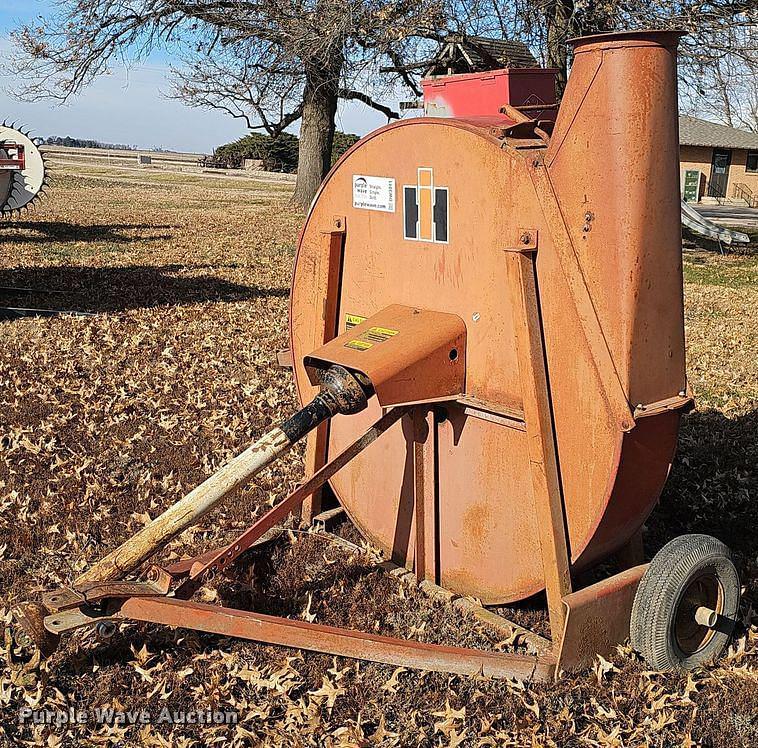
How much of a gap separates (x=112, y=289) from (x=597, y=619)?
30.8 feet

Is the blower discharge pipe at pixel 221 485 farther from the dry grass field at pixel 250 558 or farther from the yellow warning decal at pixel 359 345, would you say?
the dry grass field at pixel 250 558

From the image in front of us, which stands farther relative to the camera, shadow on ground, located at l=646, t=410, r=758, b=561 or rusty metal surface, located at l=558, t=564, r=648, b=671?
shadow on ground, located at l=646, t=410, r=758, b=561

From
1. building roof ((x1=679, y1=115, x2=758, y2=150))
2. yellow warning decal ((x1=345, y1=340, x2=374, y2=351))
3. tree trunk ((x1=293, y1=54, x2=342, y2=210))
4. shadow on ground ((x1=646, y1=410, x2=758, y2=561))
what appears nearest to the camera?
yellow warning decal ((x1=345, y1=340, x2=374, y2=351))

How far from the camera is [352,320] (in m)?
4.29

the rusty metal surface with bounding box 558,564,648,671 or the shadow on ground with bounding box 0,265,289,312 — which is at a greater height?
the shadow on ground with bounding box 0,265,289,312

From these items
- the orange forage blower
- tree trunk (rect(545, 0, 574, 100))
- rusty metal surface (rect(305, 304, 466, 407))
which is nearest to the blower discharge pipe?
the orange forage blower

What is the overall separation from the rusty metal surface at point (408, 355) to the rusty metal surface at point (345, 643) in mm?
959

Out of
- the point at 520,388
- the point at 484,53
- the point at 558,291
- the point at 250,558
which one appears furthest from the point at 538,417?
the point at 484,53

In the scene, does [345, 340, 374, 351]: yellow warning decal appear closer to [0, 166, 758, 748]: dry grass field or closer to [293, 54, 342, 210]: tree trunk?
[0, 166, 758, 748]: dry grass field

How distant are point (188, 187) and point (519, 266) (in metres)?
32.7

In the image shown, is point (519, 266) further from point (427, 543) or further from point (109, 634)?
point (109, 634)

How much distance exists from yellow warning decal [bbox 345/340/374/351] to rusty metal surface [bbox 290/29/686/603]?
1.18 ft

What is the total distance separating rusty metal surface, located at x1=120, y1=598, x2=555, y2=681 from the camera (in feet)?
11.1

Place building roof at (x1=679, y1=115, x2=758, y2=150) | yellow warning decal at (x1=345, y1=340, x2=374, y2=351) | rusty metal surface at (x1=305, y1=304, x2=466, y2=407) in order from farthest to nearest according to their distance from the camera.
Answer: building roof at (x1=679, y1=115, x2=758, y2=150)
yellow warning decal at (x1=345, y1=340, x2=374, y2=351)
rusty metal surface at (x1=305, y1=304, x2=466, y2=407)
